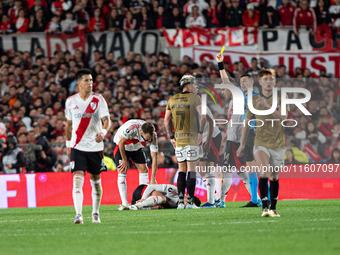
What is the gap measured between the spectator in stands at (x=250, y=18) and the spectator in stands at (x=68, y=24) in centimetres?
557

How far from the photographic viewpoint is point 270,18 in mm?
22297

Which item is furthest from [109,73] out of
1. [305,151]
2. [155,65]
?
[305,151]

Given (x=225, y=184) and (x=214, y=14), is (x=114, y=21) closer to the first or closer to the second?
(x=214, y=14)

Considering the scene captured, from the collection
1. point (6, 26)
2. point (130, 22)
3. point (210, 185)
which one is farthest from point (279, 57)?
point (210, 185)

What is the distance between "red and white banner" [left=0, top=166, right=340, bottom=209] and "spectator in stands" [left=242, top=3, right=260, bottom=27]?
24.2 feet

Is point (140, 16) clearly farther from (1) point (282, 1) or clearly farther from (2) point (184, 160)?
(2) point (184, 160)

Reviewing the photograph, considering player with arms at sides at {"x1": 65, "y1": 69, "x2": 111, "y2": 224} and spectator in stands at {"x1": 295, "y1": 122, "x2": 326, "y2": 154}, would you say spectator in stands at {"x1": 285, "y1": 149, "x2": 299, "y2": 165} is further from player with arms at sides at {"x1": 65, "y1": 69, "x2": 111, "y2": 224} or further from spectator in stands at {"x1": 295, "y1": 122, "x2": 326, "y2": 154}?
player with arms at sides at {"x1": 65, "y1": 69, "x2": 111, "y2": 224}

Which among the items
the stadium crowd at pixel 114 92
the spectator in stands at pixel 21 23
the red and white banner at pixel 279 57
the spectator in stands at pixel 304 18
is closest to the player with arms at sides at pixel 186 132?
the stadium crowd at pixel 114 92

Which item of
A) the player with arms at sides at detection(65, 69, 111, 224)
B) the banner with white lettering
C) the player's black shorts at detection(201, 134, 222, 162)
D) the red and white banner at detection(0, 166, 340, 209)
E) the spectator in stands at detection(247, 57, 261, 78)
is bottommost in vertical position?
the red and white banner at detection(0, 166, 340, 209)

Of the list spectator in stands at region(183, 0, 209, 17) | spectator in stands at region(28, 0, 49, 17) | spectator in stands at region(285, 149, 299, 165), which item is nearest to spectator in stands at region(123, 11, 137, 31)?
spectator in stands at region(183, 0, 209, 17)

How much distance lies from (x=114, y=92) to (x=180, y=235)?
13.9 meters

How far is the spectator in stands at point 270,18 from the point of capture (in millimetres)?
22234

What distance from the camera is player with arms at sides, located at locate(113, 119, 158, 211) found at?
1295cm

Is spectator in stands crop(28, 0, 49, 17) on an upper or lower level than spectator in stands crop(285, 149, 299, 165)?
upper
